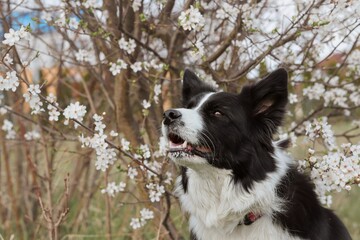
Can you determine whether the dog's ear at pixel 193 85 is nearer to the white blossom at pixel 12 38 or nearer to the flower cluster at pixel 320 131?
the flower cluster at pixel 320 131

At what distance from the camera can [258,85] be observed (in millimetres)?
3869

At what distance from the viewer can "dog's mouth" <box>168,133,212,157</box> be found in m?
3.66

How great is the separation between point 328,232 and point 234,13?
1942 millimetres

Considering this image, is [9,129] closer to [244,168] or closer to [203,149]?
[203,149]

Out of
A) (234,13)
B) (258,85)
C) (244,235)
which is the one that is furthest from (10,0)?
(244,235)

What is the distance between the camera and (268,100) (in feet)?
12.8

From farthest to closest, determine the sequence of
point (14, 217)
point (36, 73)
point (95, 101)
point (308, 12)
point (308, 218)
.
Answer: point (36, 73) < point (14, 217) < point (95, 101) < point (308, 12) < point (308, 218)

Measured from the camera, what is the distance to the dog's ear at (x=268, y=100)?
376 centimetres

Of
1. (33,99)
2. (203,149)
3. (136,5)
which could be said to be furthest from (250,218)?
(136,5)

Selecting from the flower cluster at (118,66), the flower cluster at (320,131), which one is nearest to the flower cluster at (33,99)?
the flower cluster at (118,66)

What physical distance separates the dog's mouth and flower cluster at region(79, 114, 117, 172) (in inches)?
21.5

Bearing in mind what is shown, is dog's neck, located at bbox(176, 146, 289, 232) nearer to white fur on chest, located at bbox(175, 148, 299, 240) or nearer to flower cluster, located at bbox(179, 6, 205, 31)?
white fur on chest, located at bbox(175, 148, 299, 240)

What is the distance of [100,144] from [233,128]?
977mm

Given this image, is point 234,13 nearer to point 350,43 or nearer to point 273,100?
point 273,100
